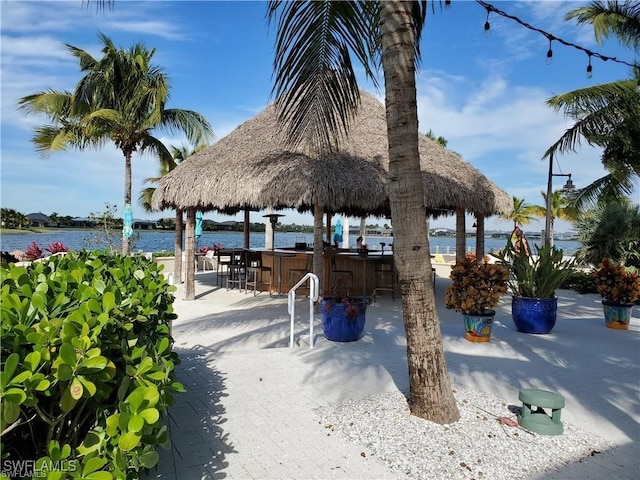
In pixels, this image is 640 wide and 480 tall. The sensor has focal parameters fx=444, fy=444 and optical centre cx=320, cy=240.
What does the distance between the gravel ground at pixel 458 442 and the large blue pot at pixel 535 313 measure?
337 centimetres

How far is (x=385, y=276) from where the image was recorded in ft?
37.7

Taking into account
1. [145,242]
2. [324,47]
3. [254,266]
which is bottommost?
[145,242]

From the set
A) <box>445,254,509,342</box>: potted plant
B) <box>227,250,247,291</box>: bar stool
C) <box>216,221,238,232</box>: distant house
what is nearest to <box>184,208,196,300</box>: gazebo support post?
<box>227,250,247,291</box>: bar stool

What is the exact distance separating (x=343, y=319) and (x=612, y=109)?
782cm

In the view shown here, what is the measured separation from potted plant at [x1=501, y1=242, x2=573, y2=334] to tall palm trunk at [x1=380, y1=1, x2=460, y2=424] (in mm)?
3970

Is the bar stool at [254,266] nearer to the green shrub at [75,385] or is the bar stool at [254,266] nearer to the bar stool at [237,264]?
the bar stool at [237,264]


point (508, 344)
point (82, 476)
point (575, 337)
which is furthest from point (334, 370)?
point (575, 337)

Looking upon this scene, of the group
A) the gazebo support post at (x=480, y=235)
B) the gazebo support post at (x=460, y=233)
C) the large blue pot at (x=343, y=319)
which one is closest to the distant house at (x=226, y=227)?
the gazebo support post at (x=480, y=235)

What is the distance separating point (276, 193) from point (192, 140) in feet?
27.1

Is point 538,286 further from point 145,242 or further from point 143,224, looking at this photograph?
point 145,242

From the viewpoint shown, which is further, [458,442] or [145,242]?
[145,242]

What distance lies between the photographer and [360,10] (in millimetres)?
4160

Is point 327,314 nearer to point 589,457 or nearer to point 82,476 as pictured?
point 589,457

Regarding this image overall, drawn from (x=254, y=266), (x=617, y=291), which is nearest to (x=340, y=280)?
(x=254, y=266)
